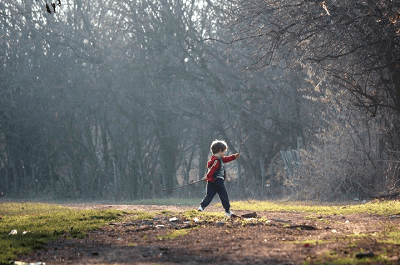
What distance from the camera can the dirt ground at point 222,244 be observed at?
25.7ft

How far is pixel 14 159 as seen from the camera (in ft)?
123

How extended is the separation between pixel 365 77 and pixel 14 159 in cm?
2387

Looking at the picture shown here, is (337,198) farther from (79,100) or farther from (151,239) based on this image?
(79,100)

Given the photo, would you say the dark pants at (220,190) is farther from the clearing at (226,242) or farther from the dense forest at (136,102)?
the dense forest at (136,102)

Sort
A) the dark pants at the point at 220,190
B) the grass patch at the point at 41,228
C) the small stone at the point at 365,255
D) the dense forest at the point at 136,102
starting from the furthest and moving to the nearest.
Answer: the dense forest at the point at 136,102 < the dark pants at the point at 220,190 < the grass patch at the point at 41,228 < the small stone at the point at 365,255

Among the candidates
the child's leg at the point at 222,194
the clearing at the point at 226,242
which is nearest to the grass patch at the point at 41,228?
the clearing at the point at 226,242

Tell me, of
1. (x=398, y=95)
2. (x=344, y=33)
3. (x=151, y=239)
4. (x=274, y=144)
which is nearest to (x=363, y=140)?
(x=398, y=95)

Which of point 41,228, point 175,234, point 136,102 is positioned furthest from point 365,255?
point 136,102

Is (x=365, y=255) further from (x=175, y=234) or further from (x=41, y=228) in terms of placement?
(x=41, y=228)

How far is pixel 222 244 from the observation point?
9.09 m

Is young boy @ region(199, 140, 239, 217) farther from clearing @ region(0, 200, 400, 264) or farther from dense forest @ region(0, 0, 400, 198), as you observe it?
dense forest @ region(0, 0, 400, 198)

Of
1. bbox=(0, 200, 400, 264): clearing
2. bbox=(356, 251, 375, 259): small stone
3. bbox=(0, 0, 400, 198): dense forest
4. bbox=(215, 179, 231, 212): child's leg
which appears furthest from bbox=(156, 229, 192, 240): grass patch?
bbox=(0, 0, 400, 198): dense forest

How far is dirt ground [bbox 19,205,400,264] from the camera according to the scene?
25.7ft

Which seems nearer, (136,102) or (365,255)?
(365,255)
